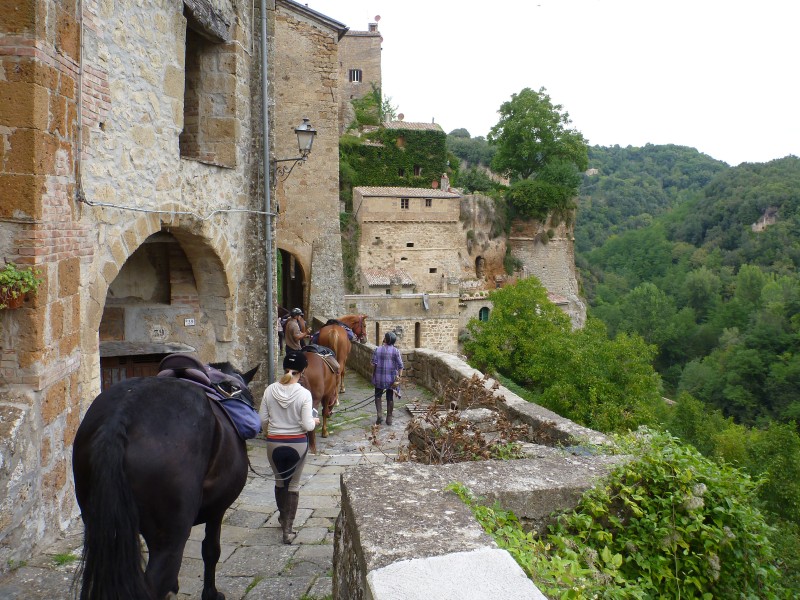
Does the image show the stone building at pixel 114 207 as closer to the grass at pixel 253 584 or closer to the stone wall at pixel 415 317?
the grass at pixel 253 584

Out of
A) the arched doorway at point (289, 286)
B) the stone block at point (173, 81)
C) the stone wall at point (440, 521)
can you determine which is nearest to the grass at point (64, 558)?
the stone wall at point (440, 521)

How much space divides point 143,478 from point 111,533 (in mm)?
292

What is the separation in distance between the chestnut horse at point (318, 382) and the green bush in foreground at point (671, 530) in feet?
17.5

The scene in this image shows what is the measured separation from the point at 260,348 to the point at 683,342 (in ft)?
174

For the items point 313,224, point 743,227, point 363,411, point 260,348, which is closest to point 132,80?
point 260,348

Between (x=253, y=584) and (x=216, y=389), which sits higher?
(x=216, y=389)

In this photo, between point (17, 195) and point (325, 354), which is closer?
point (17, 195)

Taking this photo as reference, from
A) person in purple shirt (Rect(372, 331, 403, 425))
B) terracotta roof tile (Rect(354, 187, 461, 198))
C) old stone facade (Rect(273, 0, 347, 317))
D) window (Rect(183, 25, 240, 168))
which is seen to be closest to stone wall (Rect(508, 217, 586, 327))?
terracotta roof tile (Rect(354, 187, 461, 198))

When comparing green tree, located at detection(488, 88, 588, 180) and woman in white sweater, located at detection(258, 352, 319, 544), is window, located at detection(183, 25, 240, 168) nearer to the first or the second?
woman in white sweater, located at detection(258, 352, 319, 544)

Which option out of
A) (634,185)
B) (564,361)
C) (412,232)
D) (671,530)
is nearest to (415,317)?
(564,361)

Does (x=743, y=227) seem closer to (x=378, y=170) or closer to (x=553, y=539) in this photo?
(x=378, y=170)

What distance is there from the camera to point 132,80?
6184 mm

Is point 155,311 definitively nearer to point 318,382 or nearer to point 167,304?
point 167,304

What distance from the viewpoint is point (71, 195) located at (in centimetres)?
510
